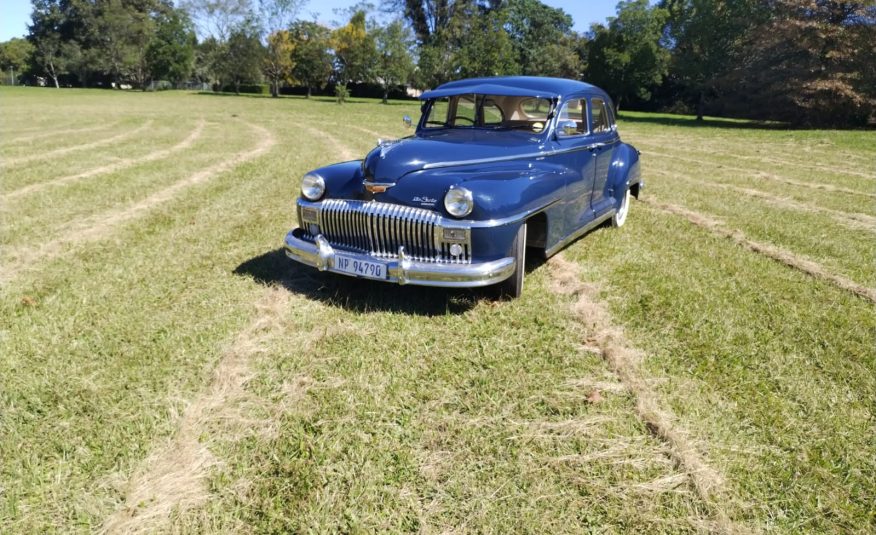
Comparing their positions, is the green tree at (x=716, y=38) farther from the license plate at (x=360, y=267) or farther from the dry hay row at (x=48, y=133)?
the license plate at (x=360, y=267)

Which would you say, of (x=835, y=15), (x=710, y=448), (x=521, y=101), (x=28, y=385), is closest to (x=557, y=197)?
(x=521, y=101)

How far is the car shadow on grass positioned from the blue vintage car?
0.31 m

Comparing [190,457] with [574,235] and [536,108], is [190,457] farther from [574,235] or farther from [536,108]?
[536,108]

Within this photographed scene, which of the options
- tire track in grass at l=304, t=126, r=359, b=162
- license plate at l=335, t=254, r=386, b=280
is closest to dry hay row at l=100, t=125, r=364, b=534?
license plate at l=335, t=254, r=386, b=280

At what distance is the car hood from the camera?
3914 millimetres

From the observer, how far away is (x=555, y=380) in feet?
9.73

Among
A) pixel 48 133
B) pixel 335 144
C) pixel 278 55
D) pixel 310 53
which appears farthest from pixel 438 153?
pixel 278 55

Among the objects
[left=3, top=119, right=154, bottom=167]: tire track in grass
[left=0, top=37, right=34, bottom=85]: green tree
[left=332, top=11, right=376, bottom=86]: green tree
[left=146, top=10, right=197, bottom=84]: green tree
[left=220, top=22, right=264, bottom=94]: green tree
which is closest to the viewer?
[left=3, top=119, right=154, bottom=167]: tire track in grass

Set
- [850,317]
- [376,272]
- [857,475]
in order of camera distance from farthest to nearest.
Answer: [850,317], [376,272], [857,475]

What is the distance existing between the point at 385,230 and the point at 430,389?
1272 millimetres

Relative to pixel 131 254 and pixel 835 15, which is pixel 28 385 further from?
pixel 835 15

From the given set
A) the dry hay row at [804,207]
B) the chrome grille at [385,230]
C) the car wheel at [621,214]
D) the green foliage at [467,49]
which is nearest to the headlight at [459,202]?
the chrome grille at [385,230]

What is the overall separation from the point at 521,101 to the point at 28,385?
429 cm

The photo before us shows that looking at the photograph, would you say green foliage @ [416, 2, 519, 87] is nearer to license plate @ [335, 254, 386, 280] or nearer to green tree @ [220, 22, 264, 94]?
green tree @ [220, 22, 264, 94]
